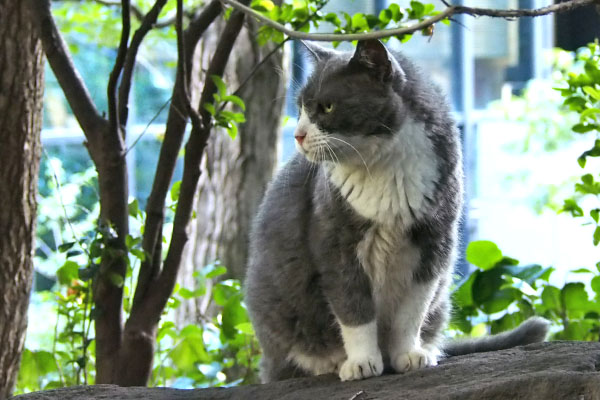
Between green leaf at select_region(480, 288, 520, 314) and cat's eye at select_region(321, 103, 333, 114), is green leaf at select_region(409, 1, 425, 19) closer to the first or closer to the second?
cat's eye at select_region(321, 103, 333, 114)

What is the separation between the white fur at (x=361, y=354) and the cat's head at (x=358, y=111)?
18.8 inches

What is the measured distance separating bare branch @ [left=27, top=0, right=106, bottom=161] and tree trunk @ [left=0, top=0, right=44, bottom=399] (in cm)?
25

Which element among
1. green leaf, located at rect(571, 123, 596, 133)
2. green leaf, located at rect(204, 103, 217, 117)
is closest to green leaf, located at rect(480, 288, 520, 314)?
green leaf, located at rect(571, 123, 596, 133)

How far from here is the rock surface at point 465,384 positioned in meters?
1.75

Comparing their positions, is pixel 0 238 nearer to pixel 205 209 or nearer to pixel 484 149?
pixel 205 209

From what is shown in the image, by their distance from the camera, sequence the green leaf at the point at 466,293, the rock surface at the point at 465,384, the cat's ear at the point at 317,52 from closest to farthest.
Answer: the rock surface at the point at 465,384 → the cat's ear at the point at 317,52 → the green leaf at the point at 466,293

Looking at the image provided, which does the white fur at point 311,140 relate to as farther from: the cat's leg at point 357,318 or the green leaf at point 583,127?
the green leaf at point 583,127

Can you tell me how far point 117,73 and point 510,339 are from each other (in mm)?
1504

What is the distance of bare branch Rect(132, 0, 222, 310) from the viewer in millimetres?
2682

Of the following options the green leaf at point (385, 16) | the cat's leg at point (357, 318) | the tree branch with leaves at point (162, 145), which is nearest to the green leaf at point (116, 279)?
the tree branch with leaves at point (162, 145)

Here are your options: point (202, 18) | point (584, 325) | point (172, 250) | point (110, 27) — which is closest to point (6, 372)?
point (172, 250)

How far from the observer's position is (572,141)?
6.45 meters

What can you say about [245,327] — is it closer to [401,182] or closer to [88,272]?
[88,272]

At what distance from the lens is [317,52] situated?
7.97 ft
